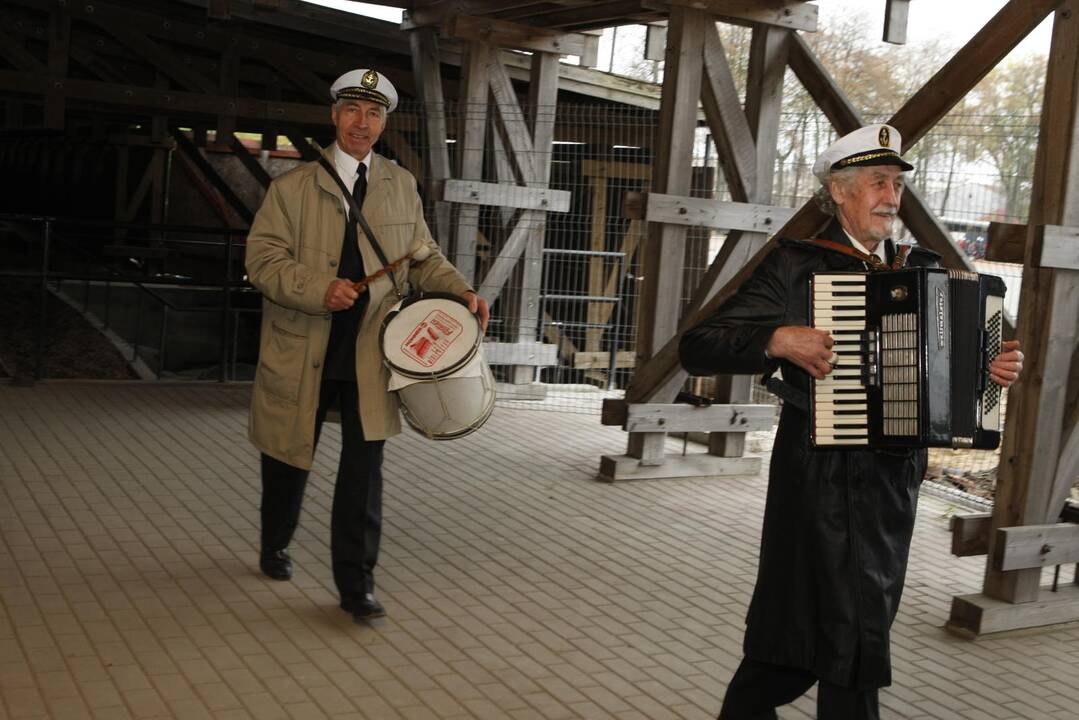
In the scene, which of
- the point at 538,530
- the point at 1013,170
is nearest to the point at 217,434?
the point at 538,530

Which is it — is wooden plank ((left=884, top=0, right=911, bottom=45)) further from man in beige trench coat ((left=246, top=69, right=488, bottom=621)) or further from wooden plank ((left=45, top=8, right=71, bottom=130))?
wooden plank ((left=45, top=8, right=71, bottom=130))

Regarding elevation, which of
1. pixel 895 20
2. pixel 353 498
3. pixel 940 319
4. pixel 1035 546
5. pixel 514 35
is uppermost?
Answer: pixel 514 35

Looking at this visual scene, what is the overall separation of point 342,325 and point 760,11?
4129 millimetres

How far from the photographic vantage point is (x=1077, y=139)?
17.5ft

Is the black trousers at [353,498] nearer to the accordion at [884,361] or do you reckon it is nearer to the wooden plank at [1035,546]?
the accordion at [884,361]

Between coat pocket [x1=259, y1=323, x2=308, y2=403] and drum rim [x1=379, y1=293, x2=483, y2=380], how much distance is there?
32 centimetres

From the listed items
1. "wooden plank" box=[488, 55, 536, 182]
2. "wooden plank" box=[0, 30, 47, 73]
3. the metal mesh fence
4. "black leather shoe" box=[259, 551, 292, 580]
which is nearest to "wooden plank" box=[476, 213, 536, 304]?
the metal mesh fence

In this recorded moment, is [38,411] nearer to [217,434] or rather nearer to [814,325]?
[217,434]

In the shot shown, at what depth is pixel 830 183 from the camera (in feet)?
11.3

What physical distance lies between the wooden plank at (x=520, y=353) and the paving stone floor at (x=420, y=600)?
2.72m

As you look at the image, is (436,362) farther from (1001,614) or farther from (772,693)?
(1001,614)

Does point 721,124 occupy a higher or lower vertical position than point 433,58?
lower

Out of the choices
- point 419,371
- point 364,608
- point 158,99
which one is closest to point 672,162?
point 419,371

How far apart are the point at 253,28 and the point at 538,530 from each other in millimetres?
8384
